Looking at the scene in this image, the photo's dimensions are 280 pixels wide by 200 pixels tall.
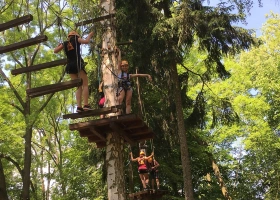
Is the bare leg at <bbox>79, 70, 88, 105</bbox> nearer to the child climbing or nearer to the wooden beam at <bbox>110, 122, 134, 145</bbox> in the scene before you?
the child climbing

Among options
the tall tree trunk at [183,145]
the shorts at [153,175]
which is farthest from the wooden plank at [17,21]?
the tall tree trunk at [183,145]

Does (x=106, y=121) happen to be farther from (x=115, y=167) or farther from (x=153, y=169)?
(x=153, y=169)

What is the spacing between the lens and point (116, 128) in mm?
4602

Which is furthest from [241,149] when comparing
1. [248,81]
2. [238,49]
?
[238,49]

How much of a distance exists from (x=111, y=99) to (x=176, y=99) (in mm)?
5330

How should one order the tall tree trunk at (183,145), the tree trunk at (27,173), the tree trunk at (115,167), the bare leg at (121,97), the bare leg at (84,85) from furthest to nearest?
the tree trunk at (27,173)
the tall tree trunk at (183,145)
the bare leg at (121,97)
the bare leg at (84,85)
the tree trunk at (115,167)

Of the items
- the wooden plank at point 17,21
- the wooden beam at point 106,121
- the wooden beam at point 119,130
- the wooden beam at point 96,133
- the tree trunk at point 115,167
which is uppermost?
the wooden plank at point 17,21

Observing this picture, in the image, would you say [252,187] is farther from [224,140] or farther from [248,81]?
[248,81]

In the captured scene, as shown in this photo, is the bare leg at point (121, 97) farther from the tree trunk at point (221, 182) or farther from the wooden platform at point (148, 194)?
the tree trunk at point (221, 182)

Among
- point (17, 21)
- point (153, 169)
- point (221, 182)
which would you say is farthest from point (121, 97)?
point (221, 182)

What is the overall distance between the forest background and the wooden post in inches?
7.9

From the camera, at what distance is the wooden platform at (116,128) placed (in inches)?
173

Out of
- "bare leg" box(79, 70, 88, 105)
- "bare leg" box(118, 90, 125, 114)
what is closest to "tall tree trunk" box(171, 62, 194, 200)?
"bare leg" box(118, 90, 125, 114)

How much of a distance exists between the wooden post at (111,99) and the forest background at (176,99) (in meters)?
0.20
